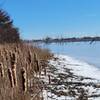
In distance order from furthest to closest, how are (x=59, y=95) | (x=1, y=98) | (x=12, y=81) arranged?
(x=59, y=95) < (x=1, y=98) < (x=12, y=81)

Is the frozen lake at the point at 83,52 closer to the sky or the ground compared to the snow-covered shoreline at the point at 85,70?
closer to the ground

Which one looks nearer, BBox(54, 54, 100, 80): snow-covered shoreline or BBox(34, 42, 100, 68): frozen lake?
BBox(54, 54, 100, 80): snow-covered shoreline

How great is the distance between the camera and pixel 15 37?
3531 centimetres

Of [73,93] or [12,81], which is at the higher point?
[12,81]

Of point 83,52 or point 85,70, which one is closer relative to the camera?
point 85,70

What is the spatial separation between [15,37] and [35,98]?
28.7m

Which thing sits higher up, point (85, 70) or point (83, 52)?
point (85, 70)

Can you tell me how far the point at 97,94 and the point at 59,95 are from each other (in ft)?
3.02

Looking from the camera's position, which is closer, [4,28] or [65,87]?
[65,87]

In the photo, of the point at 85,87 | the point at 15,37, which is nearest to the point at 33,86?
the point at 85,87

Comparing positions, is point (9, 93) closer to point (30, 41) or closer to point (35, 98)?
point (35, 98)

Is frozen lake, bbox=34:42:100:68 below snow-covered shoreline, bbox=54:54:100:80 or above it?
below

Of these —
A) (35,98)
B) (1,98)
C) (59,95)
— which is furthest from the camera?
(59,95)

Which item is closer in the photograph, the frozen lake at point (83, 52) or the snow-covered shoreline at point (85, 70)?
the snow-covered shoreline at point (85, 70)
